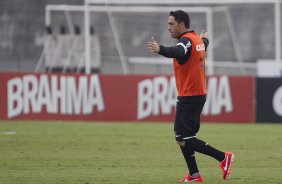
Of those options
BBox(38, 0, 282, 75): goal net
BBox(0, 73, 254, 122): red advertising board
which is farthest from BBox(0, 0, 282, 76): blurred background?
BBox(0, 73, 254, 122): red advertising board

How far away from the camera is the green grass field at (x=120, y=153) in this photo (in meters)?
12.6

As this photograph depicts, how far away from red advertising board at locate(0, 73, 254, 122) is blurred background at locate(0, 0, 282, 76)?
7.09 meters

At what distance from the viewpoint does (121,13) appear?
35.5 metres

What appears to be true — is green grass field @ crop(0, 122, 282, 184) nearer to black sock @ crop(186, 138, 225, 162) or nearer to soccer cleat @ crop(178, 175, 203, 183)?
soccer cleat @ crop(178, 175, 203, 183)

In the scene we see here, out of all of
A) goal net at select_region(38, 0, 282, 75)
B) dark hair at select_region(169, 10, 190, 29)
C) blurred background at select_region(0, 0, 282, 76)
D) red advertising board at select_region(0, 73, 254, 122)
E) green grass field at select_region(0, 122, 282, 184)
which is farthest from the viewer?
goal net at select_region(38, 0, 282, 75)

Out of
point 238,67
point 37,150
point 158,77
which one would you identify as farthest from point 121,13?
point 37,150

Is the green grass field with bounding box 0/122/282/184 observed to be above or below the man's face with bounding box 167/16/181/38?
below

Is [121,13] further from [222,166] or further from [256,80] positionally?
[222,166]

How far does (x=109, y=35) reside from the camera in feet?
118

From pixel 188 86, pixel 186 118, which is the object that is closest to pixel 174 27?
pixel 188 86

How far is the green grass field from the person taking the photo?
494 inches

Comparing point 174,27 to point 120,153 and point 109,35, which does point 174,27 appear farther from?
point 109,35

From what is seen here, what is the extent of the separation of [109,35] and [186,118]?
24.3m

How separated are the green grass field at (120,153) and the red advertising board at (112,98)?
1393mm
